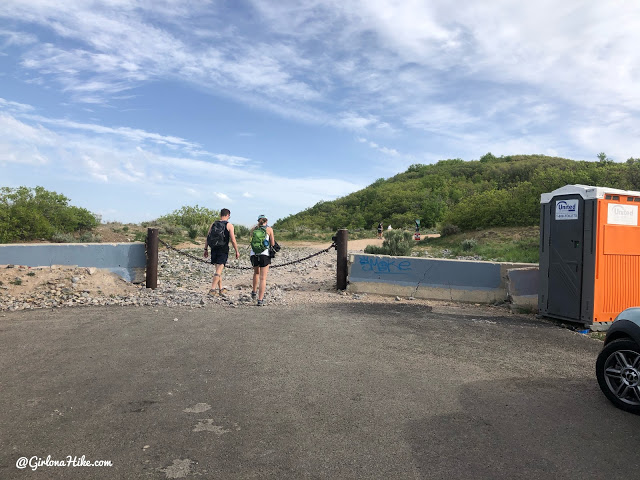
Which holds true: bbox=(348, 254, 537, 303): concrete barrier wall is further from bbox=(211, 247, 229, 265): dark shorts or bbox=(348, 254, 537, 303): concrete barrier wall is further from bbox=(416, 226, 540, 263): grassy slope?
bbox=(416, 226, 540, 263): grassy slope

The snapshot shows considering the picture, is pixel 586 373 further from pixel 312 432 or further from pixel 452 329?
pixel 312 432

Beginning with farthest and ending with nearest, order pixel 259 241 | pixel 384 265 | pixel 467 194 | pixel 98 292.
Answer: pixel 467 194
pixel 384 265
pixel 98 292
pixel 259 241

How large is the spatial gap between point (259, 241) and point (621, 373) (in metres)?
6.45

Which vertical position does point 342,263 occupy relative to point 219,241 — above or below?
below

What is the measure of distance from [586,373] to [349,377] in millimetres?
2826

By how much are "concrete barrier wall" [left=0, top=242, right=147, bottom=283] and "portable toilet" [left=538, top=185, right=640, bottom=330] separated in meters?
8.92

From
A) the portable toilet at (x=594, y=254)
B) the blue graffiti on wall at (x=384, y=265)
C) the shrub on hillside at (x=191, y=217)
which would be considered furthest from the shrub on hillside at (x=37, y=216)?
the portable toilet at (x=594, y=254)

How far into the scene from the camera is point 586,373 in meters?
5.62

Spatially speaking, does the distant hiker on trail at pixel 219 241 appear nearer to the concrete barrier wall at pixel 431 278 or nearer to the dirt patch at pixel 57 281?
the dirt patch at pixel 57 281

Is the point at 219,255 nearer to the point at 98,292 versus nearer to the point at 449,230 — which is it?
the point at 98,292

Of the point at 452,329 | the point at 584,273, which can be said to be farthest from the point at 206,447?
the point at 584,273

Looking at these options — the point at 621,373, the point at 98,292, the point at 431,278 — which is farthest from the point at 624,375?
the point at 98,292

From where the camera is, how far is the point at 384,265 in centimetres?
1109

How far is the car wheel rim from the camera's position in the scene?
440 centimetres
